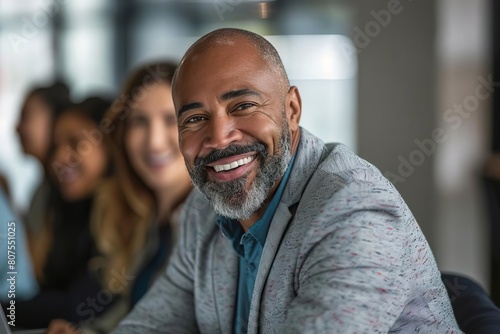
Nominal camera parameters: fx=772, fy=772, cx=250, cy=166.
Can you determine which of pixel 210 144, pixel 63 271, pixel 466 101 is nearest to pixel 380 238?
pixel 210 144

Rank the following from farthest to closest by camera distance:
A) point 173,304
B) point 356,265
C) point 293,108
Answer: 1. point 173,304
2. point 293,108
3. point 356,265

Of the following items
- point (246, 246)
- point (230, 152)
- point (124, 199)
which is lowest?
point (124, 199)

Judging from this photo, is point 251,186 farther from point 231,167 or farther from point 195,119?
point 195,119

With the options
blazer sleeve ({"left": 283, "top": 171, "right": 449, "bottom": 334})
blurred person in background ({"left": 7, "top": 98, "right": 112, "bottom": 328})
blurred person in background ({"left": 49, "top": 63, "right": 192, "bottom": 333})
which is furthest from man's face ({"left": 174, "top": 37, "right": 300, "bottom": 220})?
blurred person in background ({"left": 7, "top": 98, "right": 112, "bottom": 328})

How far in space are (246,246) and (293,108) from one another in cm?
29

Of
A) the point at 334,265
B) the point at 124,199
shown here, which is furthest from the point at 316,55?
the point at 334,265

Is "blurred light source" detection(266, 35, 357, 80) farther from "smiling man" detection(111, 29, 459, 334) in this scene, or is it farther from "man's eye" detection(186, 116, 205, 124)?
"man's eye" detection(186, 116, 205, 124)

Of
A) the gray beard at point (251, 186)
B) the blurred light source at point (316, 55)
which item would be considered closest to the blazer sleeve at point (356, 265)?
the gray beard at point (251, 186)

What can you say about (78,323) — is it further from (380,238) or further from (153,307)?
(380,238)

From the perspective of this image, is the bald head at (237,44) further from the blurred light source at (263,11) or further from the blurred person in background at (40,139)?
the blurred person in background at (40,139)

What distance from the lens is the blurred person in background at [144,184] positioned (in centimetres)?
324

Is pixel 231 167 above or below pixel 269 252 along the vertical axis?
above

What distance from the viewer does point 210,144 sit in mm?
1412

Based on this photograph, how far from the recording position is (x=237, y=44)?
1414 mm
